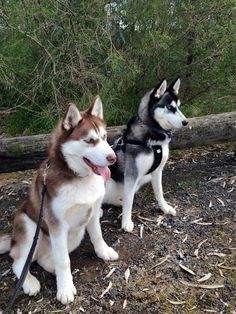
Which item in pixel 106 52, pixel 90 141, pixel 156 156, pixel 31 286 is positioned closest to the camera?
pixel 90 141

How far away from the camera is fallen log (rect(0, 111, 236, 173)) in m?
4.11

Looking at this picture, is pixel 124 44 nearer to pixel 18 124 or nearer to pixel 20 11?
pixel 20 11

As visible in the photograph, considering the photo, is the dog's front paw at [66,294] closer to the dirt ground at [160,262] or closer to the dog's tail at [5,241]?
the dirt ground at [160,262]

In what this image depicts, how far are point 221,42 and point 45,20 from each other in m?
2.03

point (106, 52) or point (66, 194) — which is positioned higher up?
point (106, 52)

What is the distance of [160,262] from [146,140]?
104 cm

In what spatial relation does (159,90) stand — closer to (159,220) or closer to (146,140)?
(146,140)

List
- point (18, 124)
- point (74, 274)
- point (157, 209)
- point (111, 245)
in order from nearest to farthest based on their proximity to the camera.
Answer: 1. point (74, 274)
2. point (111, 245)
3. point (157, 209)
4. point (18, 124)

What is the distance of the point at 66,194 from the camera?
263 cm

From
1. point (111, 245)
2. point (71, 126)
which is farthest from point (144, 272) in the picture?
point (71, 126)

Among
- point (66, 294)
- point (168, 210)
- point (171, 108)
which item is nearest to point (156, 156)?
point (171, 108)

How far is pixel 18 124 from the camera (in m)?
5.25

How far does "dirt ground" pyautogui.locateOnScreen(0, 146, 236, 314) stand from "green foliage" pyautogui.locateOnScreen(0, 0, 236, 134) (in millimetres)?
1217

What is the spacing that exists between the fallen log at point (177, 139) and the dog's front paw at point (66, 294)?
1.69 metres
